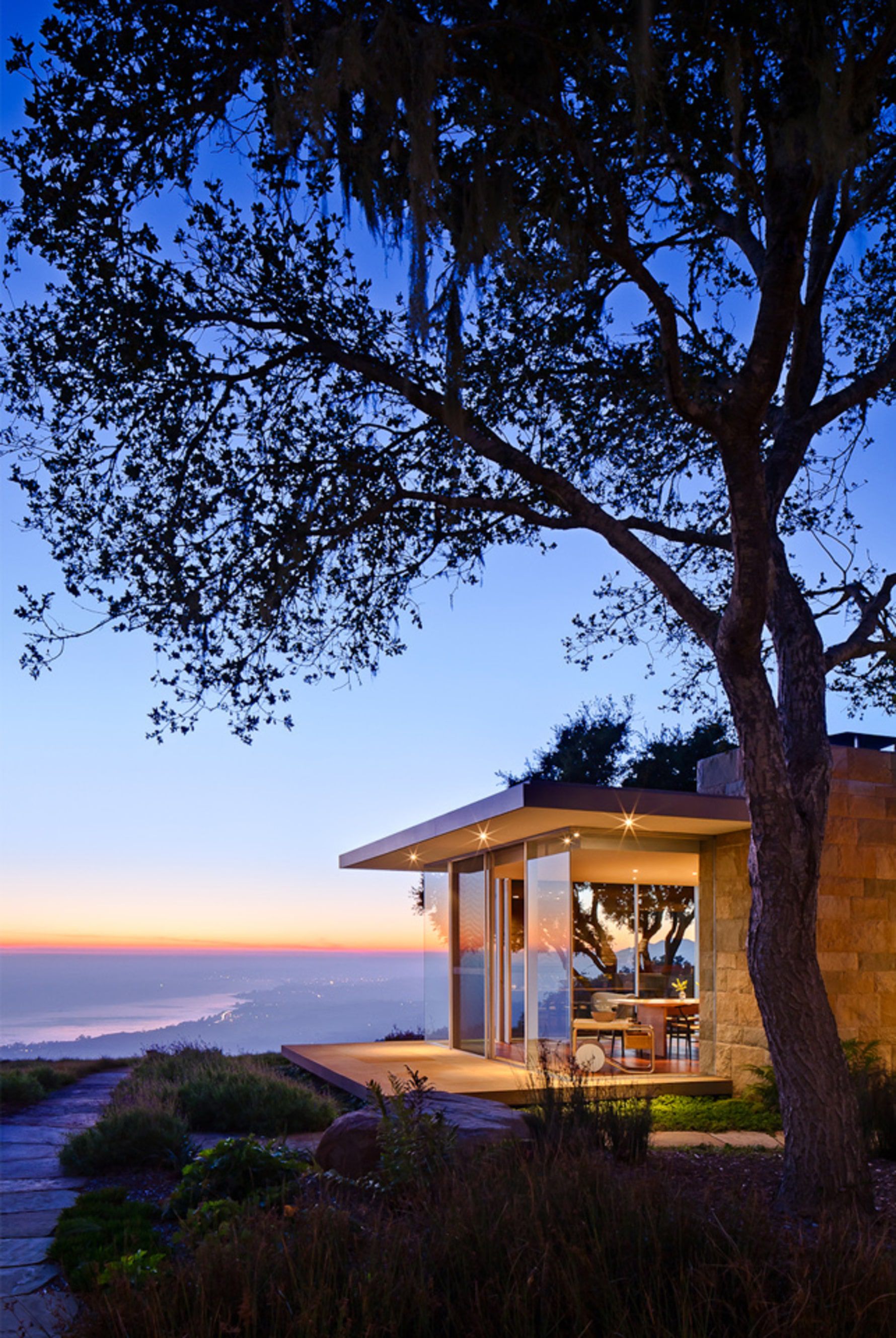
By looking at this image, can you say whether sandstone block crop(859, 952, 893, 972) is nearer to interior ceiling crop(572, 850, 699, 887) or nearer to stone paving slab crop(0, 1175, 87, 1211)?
interior ceiling crop(572, 850, 699, 887)

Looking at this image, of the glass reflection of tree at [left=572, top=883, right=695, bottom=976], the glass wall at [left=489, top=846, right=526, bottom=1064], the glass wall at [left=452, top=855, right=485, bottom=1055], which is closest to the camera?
the glass wall at [left=489, top=846, right=526, bottom=1064]

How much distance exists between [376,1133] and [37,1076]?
23.8 ft

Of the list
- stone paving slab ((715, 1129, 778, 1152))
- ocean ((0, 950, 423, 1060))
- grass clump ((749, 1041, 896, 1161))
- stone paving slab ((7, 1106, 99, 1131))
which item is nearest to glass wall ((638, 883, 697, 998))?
grass clump ((749, 1041, 896, 1161))

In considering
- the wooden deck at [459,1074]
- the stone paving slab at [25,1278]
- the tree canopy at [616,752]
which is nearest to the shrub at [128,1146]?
the stone paving slab at [25,1278]

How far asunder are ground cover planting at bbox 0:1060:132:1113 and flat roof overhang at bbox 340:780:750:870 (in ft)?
15.7

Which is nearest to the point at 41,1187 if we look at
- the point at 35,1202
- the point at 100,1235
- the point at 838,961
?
the point at 35,1202

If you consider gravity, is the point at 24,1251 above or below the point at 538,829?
below

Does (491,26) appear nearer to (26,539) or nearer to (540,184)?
(540,184)

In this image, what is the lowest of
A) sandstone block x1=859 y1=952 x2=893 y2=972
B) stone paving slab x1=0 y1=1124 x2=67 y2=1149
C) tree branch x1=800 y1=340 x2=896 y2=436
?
stone paving slab x1=0 y1=1124 x2=67 y2=1149

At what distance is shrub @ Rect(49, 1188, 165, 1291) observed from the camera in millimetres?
4508

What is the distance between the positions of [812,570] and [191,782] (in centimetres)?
1176

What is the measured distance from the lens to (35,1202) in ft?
20.0

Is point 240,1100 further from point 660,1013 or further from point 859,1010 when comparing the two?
point 660,1013

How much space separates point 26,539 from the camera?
7.25 m
